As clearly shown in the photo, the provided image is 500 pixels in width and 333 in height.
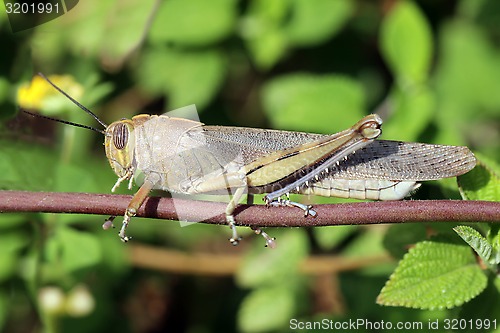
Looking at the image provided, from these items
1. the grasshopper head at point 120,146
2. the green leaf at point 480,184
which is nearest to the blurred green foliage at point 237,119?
the green leaf at point 480,184

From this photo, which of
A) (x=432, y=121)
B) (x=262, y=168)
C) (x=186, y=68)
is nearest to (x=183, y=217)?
(x=262, y=168)

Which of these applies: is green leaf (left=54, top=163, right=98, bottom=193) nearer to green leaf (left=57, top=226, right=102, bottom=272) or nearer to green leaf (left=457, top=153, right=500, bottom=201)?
green leaf (left=57, top=226, right=102, bottom=272)

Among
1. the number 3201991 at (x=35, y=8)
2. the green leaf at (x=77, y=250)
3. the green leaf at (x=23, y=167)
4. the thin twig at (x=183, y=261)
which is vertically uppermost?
the number 3201991 at (x=35, y=8)

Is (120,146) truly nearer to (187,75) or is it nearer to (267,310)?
(267,310)

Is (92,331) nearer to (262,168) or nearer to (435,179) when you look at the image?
(262,168)

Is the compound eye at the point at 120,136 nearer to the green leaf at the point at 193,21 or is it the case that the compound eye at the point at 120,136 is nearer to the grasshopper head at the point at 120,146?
the grasshopper head at the point at 120,146

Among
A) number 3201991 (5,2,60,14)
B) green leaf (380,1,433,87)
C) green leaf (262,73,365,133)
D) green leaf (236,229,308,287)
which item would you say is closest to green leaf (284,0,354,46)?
green leaf (380,1,433,87)
